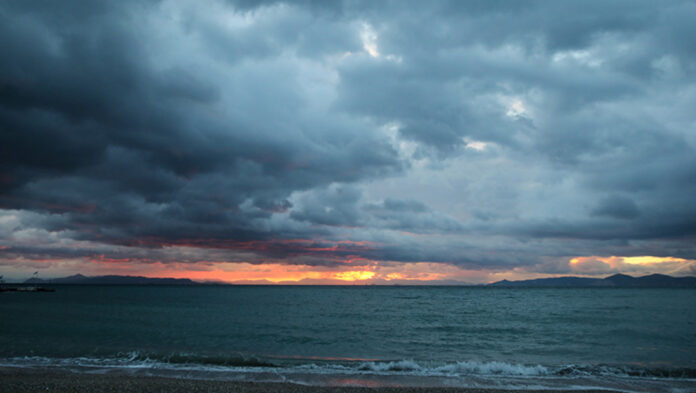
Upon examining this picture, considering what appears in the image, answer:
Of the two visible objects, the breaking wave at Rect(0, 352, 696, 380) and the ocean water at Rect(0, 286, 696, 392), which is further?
the breaking wave at Rect(0, 352, 696, 380)

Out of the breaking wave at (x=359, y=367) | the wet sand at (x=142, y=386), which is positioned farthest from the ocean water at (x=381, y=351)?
the wet sand at (x=142, y=386)

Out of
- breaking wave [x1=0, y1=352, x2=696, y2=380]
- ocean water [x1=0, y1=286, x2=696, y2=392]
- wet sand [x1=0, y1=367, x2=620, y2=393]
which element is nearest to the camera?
wet sand [x1=0, y1=367, x2=620, y2=393]

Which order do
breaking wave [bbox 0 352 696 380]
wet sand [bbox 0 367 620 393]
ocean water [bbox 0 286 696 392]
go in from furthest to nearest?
breaking wave [bbox 0 352 696 380], ocean water [bbox 0 286 696 392], wet sand [bbox 0 367 620 393]

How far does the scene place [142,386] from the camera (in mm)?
15156

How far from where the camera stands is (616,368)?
71.9 ft

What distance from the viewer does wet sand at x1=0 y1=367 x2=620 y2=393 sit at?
574 inches

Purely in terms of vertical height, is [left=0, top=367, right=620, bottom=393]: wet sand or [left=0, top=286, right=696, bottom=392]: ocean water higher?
[left=0, top=367, right=620, bottom=393]: wet sand

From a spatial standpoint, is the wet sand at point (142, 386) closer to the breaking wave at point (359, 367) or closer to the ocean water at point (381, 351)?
the ocean water at point (381, 351)

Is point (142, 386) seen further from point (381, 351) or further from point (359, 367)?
point (381, 351)

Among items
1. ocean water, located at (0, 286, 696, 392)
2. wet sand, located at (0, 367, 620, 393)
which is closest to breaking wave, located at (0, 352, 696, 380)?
ocean water, located at (0, 286, 696, 392)

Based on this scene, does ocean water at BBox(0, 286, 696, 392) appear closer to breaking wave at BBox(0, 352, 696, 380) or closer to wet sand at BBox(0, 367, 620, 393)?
breaking wave at BBox(0, 352, 696, 380)

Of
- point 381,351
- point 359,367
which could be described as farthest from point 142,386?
point 381,351

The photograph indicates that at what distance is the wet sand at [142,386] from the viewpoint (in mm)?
14578

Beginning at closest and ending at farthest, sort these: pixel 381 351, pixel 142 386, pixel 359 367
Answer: pixel 142 386 < pixel 359 367 < pixel 381 351
